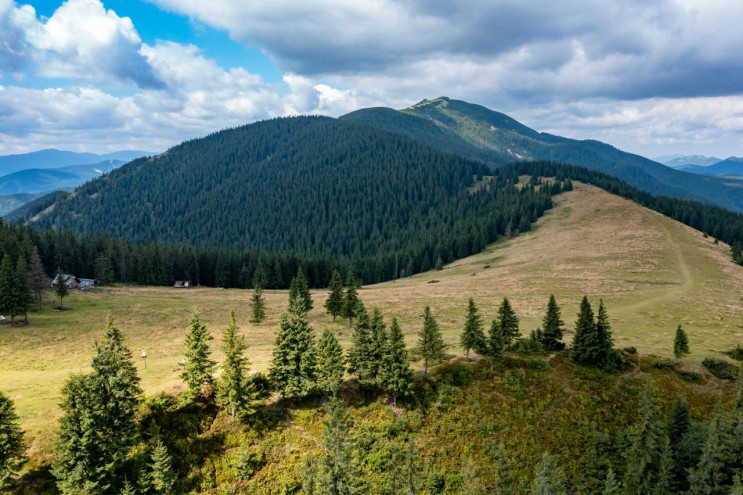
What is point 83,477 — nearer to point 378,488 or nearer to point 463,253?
point 378,488

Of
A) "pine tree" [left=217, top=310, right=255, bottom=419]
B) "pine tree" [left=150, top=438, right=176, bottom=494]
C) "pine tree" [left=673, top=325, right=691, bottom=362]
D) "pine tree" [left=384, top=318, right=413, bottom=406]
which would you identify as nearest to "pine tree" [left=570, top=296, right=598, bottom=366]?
"pine tree" [left=673, top=325, right=691, bottom=362]

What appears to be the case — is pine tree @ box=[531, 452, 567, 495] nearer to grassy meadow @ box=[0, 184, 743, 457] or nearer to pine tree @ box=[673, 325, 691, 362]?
grassy meadow @ box=[0, 184, 743, 457]

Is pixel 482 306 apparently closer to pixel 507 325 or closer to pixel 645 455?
pixel 507 325

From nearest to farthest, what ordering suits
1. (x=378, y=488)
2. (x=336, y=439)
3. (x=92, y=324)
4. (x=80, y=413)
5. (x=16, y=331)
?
(x=336, y=439), (x=80, y=413), (x=378, y=488), (x=16, y=331), (x=92, y=324)

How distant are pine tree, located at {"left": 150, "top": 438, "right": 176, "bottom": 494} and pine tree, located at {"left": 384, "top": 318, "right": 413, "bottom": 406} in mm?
23540

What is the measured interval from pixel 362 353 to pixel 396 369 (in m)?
4.72

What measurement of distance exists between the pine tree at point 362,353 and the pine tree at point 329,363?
245 cm

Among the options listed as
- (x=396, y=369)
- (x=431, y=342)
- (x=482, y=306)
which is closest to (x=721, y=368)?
(x=482, y=306)

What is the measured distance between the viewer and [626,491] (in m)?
38.4

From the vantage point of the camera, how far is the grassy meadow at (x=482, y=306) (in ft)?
174

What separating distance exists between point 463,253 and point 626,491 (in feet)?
456

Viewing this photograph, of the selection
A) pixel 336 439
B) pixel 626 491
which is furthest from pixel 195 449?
pixel 626 491

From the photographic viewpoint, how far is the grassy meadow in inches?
2092

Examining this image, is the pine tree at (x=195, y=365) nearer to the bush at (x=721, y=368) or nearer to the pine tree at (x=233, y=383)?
the pine tree at (x=233, y=383)
